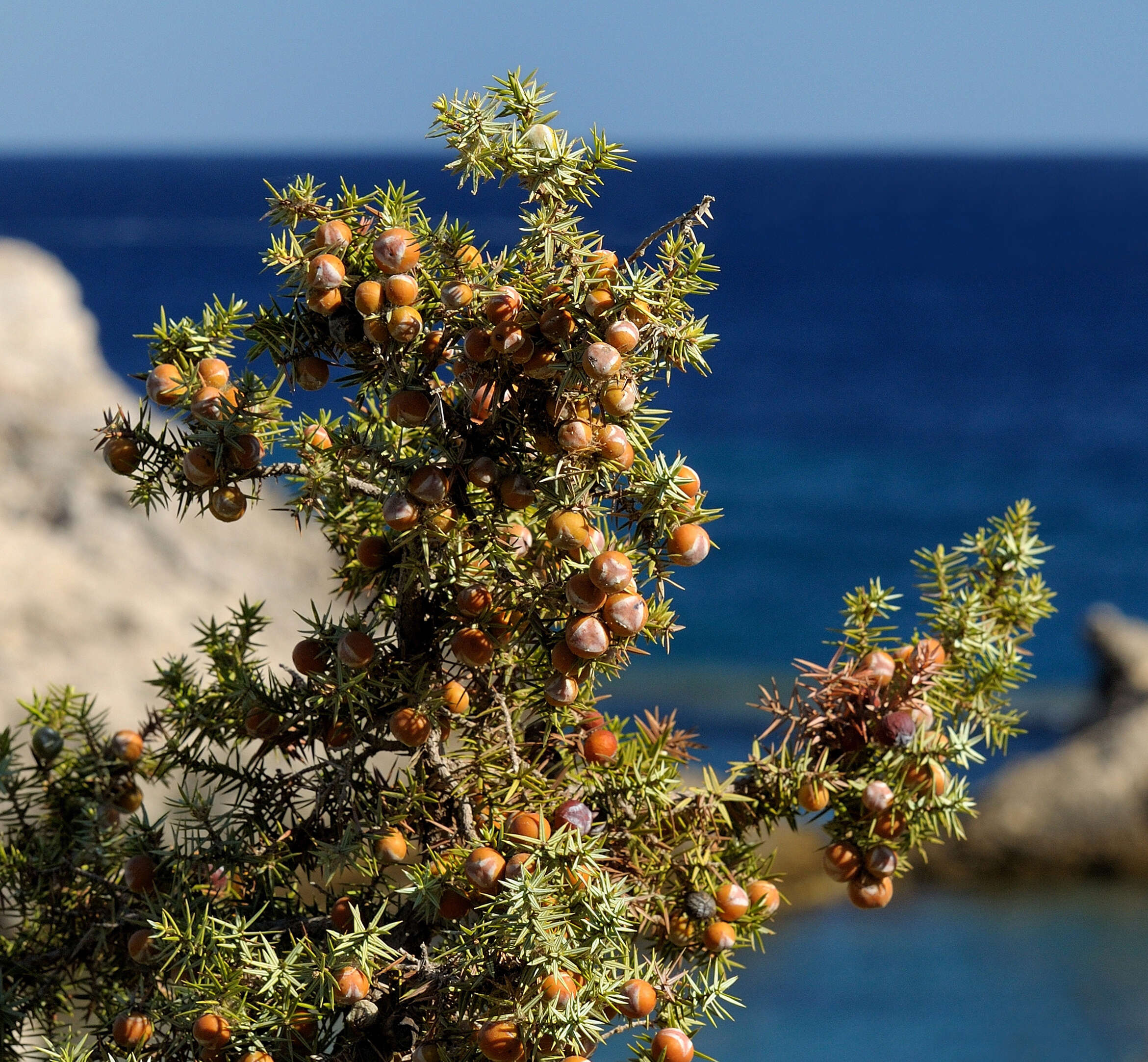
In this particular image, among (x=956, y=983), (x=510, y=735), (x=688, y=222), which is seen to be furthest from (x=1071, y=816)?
(x=688, y=222)

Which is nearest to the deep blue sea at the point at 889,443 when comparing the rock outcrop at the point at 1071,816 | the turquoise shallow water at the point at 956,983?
the turquoise shallow water at the point at 956,983

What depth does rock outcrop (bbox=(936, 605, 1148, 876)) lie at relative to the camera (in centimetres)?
946

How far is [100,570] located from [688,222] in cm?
819

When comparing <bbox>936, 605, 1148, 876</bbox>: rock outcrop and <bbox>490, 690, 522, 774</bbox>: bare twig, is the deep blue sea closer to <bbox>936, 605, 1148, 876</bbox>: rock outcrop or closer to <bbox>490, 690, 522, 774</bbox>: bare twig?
<bbox>936, 605, 1148, 876</bbox>: rock outcrop

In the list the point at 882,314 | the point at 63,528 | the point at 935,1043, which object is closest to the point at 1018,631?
the point at 935,1043

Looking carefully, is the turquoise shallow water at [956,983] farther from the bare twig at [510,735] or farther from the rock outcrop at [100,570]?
the bare twig at [510,735]

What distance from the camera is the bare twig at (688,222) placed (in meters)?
1.22

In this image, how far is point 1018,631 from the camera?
175 centimetres

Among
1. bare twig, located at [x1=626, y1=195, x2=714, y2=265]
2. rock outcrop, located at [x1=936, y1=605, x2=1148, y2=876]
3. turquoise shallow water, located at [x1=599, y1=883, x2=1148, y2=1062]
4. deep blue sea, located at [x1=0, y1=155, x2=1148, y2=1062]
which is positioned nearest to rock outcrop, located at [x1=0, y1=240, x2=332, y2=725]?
deep blue sea, located at [x1=0, y1=155, x2=1148, y2=1062]

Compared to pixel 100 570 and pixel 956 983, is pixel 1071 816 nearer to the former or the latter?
pixel 956 983

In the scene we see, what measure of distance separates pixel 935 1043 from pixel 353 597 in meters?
7.60

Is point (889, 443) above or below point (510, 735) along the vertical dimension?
above

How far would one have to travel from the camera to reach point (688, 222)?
4.03ft

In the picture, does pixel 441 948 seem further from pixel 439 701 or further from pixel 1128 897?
pixel 1128 897
